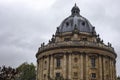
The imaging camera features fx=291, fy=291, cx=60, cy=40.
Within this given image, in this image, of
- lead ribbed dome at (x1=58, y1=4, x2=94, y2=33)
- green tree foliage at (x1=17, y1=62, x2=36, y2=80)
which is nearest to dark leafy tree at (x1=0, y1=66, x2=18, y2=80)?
lead ribbed dome at (x1=58, y1=4, x2=94, y2=33)

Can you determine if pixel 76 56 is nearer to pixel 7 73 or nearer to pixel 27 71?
pixel 27 71

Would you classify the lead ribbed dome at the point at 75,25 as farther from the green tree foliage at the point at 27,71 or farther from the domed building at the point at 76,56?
the green tree foliage at the point at 27,71

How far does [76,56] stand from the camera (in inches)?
2452

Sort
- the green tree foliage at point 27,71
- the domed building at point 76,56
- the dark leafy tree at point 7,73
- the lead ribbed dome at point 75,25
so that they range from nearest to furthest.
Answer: the dark leafy tree at point 7,73
the domed building at point 76,56
the lead ribbed dome at point 75,25
the green tree foliage at point 27,71

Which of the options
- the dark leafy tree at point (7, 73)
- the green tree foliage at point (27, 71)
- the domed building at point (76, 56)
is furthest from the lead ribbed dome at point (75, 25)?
the dark leafy tree at point (7, 73)

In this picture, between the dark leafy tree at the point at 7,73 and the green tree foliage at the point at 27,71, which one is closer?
the dark leafy tree at the point at 7,73

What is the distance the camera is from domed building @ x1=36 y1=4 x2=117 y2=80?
61469mm

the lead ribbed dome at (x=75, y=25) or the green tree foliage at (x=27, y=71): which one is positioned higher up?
the lead ribbed dome at (x=75, y=25)

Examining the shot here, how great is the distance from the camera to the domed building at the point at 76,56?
61.5m

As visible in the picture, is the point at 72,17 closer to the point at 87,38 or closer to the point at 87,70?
the point at 87,38

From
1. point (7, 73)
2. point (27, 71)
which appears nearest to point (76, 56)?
point (27, 71)

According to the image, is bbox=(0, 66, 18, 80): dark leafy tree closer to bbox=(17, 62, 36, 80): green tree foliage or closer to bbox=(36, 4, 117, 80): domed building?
bbox=(36, 4, 117, 80): domed building

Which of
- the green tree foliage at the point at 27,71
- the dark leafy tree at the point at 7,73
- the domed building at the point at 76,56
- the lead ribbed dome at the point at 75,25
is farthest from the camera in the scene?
the green tree foliage at the point at 27,71

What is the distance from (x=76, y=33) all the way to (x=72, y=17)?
284 inches
